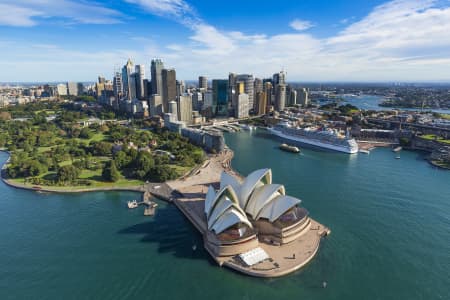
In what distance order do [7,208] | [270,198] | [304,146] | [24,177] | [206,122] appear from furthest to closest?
1. [206,122]
2. [304,146]
3. [24,177]
4. [7,208]
5. [270,198]

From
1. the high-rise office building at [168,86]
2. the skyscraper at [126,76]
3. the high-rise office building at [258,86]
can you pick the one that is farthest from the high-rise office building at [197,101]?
the skyscraper at [126,76]

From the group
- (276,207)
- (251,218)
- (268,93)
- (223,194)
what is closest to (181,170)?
(223,194)

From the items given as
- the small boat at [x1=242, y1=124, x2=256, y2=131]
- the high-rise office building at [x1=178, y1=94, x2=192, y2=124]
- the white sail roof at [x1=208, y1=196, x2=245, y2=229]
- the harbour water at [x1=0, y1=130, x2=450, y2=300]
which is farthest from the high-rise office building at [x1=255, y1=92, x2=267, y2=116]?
the white sail roof at [x1=208, y1=196, x2=245, y2=229]

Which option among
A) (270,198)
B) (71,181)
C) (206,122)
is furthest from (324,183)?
(206,122)

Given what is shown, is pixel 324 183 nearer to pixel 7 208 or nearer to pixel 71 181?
pixel 71 181

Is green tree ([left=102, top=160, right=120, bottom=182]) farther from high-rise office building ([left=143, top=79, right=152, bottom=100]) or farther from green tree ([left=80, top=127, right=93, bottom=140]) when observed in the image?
high-rise office building ([left=143, top=79, right=152, bottom=100])

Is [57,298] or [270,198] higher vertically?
[270,198]

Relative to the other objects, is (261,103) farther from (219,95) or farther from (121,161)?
(121,161)
